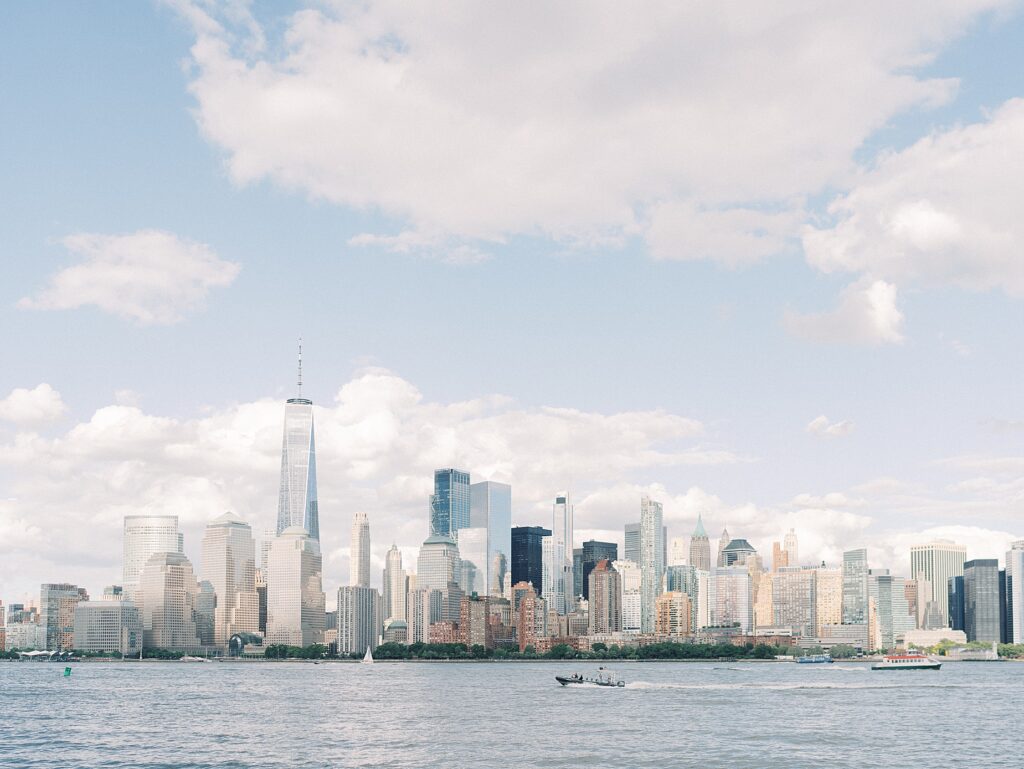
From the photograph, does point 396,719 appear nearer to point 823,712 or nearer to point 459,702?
point 459,702

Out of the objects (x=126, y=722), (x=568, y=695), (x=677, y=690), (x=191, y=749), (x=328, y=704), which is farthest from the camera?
(x=677, y=690)

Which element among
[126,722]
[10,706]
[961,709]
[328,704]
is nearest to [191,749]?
[126,722]

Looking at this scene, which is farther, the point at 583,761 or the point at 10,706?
the point at 10,706

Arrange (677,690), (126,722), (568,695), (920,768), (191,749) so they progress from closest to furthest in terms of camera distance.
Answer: (920,768)
(191,749)
(126,722)
(568,695)
(677,690)

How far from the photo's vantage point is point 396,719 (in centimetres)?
13612

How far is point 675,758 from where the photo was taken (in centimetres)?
9788

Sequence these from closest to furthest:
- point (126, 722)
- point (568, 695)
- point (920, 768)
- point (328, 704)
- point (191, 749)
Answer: point (920, 768) → point (191, 749) → point (126, 722) → point (328, 704) → point (568, 695)

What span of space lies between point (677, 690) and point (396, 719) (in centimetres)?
7245

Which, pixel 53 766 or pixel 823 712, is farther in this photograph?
pixel 823 712

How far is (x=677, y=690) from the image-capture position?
194875mm

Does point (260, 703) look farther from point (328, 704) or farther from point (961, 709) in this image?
point (961, 709)

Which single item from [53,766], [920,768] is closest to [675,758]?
[920,768]

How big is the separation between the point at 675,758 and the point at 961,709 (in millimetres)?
73181

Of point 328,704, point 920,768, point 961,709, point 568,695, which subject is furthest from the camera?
point 568,695
